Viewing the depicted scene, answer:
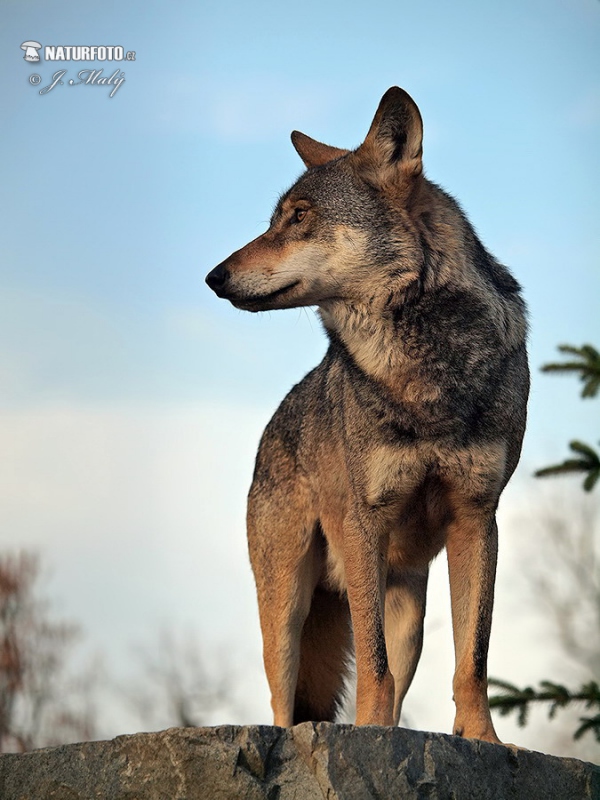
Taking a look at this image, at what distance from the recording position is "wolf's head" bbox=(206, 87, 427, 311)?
5.02 m

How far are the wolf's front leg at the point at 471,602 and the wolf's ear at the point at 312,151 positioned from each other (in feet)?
7.26

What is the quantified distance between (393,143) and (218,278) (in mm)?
1130

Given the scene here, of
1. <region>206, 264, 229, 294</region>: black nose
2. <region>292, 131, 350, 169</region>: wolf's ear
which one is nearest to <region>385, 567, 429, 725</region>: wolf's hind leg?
<region>206, 264, 229, 294</region>: black nose

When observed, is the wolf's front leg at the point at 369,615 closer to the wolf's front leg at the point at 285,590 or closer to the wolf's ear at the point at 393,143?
the wolf's front leg at the point at 285,590

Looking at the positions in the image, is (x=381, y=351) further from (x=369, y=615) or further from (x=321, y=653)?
(x=321, y=653)

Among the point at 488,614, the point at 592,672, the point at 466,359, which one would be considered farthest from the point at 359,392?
the point at 592,672

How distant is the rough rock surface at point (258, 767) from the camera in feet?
12.5

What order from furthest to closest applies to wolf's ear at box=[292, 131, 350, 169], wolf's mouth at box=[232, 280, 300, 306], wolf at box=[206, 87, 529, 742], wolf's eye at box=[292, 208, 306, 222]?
wolf's ear at box=[292, 131, 350, 169] → wolf's eye at box=[292, 208, 306, 222] → wolf's mouth at box=[232, 280, 300, 306] → wolf at box=[206, 87, 529, 742]

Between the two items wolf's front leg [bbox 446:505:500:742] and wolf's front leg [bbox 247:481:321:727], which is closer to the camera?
wolf's front leg [bbox 446:505:500:742]

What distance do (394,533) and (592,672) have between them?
568 inches

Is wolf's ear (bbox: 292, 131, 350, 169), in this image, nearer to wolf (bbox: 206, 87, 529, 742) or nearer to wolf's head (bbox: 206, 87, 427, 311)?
wolf (bbox: 206, 87, 529, 742)

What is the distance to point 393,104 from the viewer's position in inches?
199

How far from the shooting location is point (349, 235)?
5055 mm

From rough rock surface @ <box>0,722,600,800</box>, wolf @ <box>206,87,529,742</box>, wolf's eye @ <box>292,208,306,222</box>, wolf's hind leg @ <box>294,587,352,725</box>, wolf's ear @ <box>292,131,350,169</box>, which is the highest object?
wolf's ear @ <box>292,131,350,169</box>
